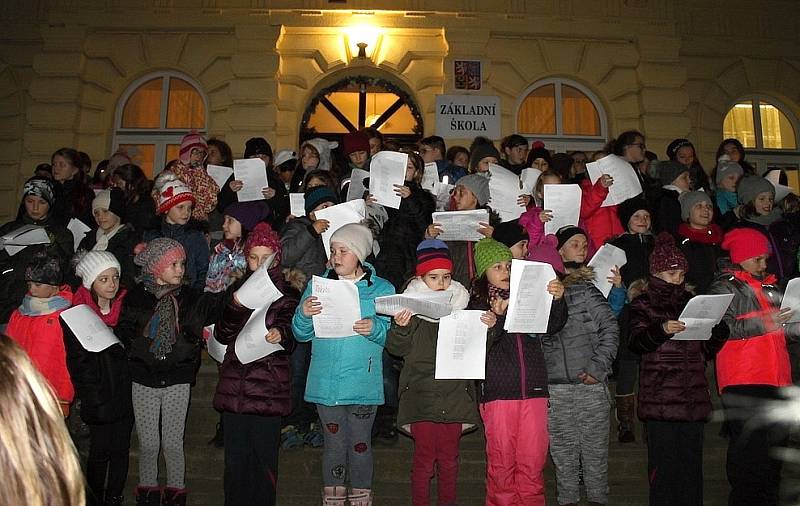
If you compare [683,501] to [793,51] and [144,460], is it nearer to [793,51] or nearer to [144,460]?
[144,460]

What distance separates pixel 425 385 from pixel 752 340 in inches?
93.6

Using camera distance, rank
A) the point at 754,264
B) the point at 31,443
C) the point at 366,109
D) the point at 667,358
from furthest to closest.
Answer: the point at 366,109 < the point at 754,264 < the point at 667,358 < the point at 31,443

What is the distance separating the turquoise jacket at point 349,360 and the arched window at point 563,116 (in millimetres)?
8253

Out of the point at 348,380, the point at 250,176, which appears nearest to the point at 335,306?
the point at 348,380

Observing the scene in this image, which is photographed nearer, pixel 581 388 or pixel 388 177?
pixel 581 388

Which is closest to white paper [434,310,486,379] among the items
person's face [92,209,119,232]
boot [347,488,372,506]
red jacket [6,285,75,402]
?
boot [347,488,372,506]

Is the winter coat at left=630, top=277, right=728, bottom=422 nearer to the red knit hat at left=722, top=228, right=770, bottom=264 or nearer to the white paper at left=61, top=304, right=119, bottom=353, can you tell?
the red knit hat at left=722, top=228, right=770, bottom=264

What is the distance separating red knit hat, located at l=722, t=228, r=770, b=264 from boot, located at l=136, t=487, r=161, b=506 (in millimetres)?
4466

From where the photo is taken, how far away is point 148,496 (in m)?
4.27

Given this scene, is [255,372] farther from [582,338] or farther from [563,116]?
[563,116]

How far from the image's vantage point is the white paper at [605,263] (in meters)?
5.09

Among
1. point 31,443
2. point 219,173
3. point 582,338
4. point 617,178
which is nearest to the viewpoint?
point 31,443

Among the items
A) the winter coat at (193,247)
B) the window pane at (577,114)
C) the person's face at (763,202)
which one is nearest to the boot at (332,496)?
the winter coat at (193,247)

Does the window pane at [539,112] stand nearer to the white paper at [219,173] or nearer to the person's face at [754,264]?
the white paper at [219,173]
